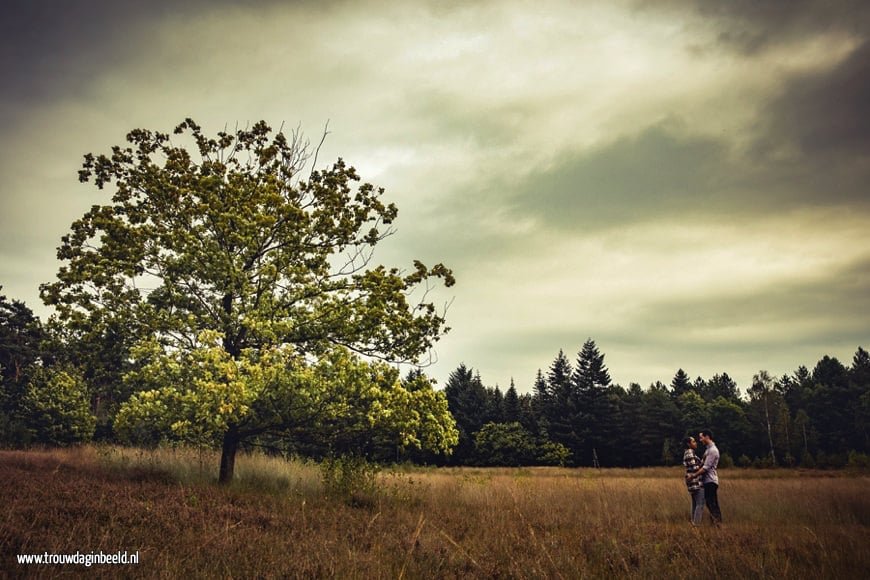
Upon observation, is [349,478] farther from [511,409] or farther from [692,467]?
[511,409]

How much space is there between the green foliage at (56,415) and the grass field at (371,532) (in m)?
22.0

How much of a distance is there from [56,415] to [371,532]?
36694 millimetres

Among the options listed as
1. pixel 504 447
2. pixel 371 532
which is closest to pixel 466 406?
pixel 504 447

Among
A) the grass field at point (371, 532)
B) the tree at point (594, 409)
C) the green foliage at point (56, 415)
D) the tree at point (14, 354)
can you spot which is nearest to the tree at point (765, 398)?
the tree at point (594, 409)

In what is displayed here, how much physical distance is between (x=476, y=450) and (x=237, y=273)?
5268 centimetres

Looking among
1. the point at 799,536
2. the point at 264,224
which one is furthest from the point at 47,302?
the point at 799,536

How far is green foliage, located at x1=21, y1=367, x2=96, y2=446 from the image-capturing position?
30.0m

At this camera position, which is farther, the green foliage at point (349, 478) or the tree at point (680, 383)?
the tree at point (680, 383)

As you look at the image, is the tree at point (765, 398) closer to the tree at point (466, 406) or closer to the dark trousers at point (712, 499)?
the tree at point (466, 406)

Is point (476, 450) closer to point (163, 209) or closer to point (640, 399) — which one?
point (640, 399)

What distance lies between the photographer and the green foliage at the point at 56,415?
1179 inches

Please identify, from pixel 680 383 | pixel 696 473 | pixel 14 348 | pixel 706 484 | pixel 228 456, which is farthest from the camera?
pixel 680 383

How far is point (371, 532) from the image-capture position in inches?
276

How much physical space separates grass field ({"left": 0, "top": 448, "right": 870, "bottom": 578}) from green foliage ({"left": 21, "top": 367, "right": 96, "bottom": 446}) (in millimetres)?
22009
